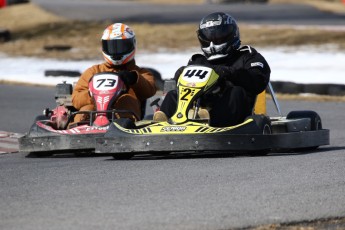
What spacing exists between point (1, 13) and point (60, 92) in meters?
23.5

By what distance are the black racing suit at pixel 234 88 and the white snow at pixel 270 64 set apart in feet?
25.6

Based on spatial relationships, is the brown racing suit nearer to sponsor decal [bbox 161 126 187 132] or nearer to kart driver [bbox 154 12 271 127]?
kart driver [bbox 154 12 271 127]

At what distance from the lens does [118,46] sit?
1016 cm

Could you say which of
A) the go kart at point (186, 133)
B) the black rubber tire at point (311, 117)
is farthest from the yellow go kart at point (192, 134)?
the black rubber tire at point (311, 117)

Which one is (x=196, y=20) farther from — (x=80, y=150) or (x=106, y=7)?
(x=80, y=150)

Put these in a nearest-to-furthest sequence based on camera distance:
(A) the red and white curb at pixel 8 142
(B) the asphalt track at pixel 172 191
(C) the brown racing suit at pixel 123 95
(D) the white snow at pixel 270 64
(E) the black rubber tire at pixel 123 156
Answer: (B) the asphalt track at pixel 172 191
(E) the black rubber tire at pixel 123 156
(C) the brown racing suit at pixel 123 95
(A) the red and white curb at pixel 8 142
(D) the white snow at pixel 270 64

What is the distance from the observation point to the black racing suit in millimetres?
8758

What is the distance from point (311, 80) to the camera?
→ 1741cm

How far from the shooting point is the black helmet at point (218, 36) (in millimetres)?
9312

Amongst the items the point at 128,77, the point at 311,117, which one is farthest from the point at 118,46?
the point at 311,117

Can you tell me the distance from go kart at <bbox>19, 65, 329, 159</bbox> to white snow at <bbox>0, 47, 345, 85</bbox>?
7833mm

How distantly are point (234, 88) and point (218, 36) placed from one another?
0.62m

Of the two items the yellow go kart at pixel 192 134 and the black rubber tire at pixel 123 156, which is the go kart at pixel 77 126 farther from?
the yellow go kart at pixel 192 134

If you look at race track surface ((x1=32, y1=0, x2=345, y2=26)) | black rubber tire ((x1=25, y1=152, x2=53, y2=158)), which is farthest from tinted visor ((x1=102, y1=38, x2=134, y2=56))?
race track surface ((x1=32, y1=0, x2=345, y2=26))
